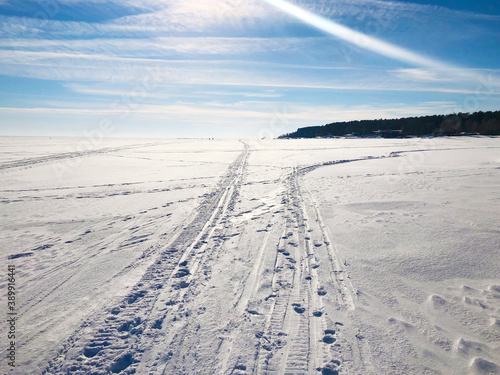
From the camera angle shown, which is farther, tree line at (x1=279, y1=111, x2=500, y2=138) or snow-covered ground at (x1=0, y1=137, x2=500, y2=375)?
tree line at (x1=279, y1=111, x2=500, y2=138)

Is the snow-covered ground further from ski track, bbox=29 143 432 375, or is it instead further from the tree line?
the tree line

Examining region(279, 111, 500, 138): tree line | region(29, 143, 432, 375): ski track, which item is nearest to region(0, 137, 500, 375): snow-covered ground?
region(29, 143, 432, 375): ski track

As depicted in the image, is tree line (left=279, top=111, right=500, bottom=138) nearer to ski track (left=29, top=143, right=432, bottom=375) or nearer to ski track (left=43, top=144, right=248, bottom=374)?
ski track (left=29, top=143, right=432, bottom=375)

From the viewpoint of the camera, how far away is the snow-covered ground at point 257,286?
255 centimetres

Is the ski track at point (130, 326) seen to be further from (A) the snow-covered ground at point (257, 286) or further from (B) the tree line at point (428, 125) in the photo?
(B) the tree line at point (428, 125)

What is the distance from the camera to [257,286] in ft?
12.0

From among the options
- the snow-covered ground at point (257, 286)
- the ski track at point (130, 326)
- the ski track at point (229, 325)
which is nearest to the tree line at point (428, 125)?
the snow-covered ground at point (257, 286)

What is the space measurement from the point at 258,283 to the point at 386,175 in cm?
1058

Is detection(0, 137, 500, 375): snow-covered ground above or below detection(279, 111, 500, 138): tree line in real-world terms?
below

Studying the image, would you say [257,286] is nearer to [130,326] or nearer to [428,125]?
[130,326]

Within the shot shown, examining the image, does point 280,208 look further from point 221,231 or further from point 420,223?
point 420,223

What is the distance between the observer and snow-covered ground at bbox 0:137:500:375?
8.38 feet

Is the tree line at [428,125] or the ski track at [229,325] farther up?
the tree line at [428,125]

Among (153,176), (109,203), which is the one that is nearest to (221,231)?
(109,203)
